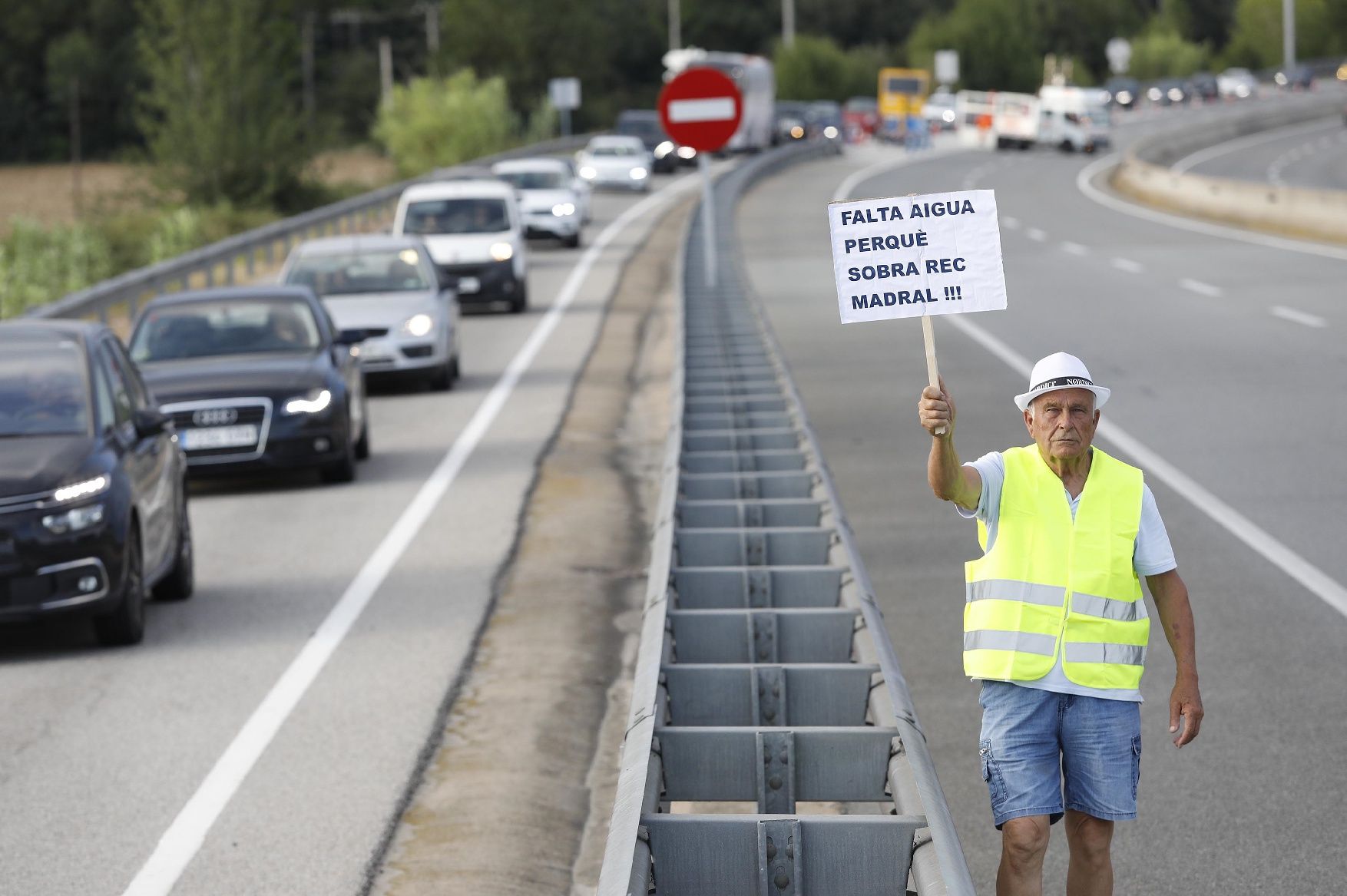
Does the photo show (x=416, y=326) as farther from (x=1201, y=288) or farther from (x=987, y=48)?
(x=987, y=48)

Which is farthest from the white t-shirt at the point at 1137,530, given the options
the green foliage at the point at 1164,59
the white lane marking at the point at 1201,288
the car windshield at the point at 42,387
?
the green foliage at the point at 1164,59

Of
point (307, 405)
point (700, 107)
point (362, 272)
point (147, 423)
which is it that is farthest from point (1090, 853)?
point (362, 272)

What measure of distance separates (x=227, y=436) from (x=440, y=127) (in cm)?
5727

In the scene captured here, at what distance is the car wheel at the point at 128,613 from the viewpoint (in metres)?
10.6

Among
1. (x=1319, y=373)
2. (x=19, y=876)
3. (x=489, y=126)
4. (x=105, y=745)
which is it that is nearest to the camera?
(x=19, y=876)

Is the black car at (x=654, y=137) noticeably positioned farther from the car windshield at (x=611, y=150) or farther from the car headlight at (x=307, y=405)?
the car headlight at (x=307, y=405)

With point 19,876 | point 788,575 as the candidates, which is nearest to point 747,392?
point 788,575

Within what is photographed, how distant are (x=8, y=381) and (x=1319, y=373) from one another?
42.4ft

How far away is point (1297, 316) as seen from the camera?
2556 centimetres

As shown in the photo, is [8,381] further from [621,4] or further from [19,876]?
[621,4]

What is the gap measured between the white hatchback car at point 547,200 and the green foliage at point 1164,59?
4269 inches

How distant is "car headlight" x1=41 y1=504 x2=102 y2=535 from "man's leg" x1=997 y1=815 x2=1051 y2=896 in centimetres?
602

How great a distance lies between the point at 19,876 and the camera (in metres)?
7.20

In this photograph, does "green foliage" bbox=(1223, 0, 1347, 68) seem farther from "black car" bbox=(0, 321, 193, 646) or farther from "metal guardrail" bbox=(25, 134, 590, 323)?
"black car" bbox=(0, 321, 193, 646)
